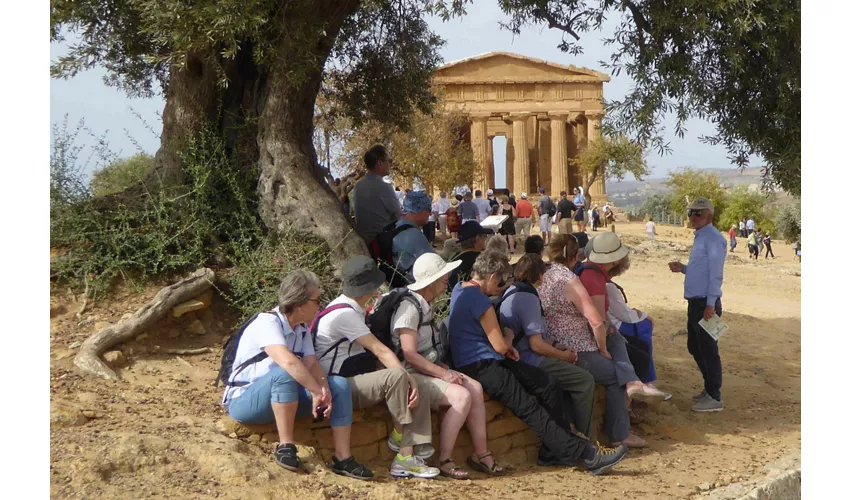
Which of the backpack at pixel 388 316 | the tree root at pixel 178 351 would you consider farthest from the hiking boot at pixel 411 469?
the tree root at pixel 178 351

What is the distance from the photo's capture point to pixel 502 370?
21.4 feet

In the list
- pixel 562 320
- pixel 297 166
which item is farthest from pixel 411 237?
pixel 562 320

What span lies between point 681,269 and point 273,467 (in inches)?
185

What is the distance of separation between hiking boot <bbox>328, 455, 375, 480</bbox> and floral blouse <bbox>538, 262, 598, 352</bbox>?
212 centimetres

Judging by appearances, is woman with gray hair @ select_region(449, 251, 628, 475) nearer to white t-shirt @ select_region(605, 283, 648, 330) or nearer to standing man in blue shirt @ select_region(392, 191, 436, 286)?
white t-shirt @ select_region(605, 283, 648, 330)

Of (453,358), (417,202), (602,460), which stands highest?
(417,202)

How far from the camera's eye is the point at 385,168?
8.34 m

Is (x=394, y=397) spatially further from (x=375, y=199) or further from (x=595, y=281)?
(x=375, y=199)

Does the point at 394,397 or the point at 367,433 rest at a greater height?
the point at 394,397

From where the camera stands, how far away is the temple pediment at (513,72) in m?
48.3

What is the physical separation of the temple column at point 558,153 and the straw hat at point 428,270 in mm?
44456

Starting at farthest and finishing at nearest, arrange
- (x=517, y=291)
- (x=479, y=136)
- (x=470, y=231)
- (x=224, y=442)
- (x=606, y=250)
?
(x=479, y=136)
(x=470, y=231)
(x=606, y=250)
(x=517, y=291)
(x=224, y=442)

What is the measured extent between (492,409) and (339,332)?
1.59m

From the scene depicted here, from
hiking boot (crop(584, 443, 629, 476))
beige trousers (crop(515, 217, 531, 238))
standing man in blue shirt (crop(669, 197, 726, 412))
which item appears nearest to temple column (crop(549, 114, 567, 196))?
beige trousers (crop(515, 217, 531, 238))
